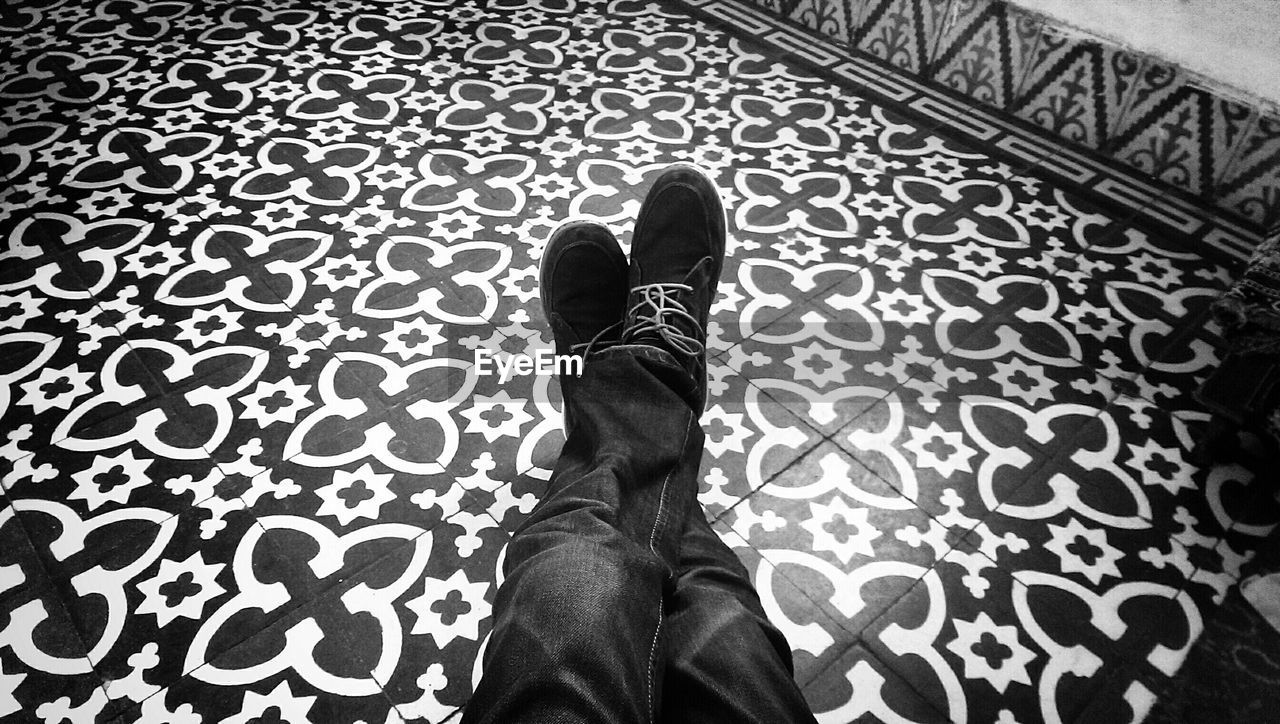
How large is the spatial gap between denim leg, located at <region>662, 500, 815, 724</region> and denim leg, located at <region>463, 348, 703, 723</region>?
0.03 meters

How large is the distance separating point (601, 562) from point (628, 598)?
Result: 0.04 m

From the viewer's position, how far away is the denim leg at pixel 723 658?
0.68m

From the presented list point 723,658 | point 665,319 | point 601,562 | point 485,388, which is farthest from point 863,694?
point 485,388

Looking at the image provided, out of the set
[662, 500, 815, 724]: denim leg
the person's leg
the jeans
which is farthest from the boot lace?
[662, 500, 815, 724]: denim leg

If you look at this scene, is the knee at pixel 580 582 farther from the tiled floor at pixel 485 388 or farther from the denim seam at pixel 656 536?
the tiled floor at pixel 485 388

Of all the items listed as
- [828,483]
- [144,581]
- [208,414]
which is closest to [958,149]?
[828,483]

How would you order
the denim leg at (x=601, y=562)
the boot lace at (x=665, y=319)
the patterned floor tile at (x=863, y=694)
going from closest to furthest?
1. the denim leg at (x=601, y=562)
2. the patterned floor tile at (x=863, y=694)
3. the boot lace at (x=665, y=319)

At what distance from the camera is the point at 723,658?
27.7 inches

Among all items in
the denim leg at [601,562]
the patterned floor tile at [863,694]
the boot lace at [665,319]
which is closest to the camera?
the denim leg at [601,562]

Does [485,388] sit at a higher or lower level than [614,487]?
lower

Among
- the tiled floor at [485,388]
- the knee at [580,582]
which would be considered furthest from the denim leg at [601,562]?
the tiled floor at [485,388]

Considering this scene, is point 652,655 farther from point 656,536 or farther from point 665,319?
point 665,319

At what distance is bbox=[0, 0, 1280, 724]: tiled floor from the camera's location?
96 cm

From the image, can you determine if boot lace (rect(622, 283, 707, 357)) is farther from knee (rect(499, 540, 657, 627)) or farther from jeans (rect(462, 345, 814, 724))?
knee (rect(499, 540, 657, 627))
